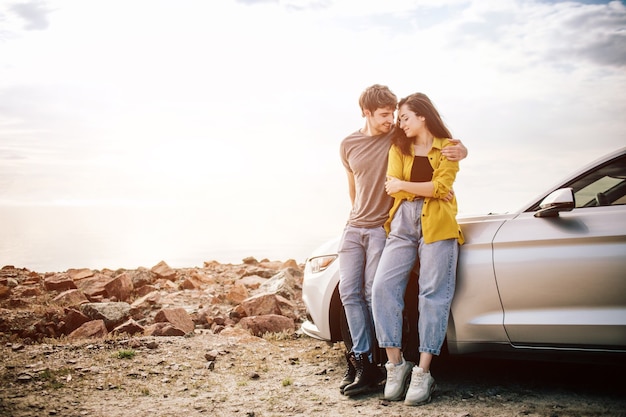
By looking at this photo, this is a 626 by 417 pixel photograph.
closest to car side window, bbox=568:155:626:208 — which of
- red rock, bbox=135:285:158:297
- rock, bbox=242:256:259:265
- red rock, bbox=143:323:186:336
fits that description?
red rock, bbox=143:323:186:336

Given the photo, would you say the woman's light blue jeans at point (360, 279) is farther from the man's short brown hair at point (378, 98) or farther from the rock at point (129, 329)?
the rock at point (129, 329)

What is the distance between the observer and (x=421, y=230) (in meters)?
4.18

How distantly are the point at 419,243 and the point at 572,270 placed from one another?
1.06 meters

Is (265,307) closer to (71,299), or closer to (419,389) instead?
(71,299)

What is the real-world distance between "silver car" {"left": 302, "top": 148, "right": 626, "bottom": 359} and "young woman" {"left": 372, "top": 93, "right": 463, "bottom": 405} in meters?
0.19

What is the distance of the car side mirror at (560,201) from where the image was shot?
3.63 m

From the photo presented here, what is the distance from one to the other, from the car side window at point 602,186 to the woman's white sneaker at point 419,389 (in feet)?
5.44

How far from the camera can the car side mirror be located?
3.63 metres

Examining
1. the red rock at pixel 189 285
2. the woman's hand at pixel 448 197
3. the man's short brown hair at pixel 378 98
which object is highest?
the man's short brown hair at pixel 378 98

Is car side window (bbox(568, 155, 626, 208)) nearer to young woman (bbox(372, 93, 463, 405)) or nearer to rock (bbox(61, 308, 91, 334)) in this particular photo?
young woman (bbox(372, 93, 463, 405))

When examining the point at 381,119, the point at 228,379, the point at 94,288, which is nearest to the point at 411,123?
the point at 381,119

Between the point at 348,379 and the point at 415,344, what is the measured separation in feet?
2.23

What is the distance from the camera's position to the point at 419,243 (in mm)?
4168

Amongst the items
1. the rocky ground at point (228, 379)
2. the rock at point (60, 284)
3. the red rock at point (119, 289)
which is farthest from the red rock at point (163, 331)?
the rock at point (60, 284)
